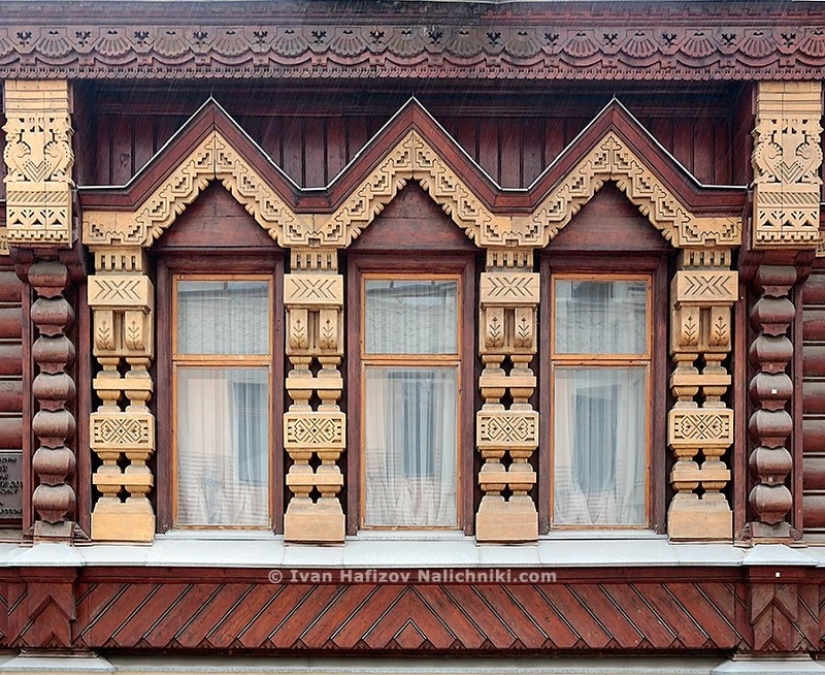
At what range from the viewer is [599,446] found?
5.87 m

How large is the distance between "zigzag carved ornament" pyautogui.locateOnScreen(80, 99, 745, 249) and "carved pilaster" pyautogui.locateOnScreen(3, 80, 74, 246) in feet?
0.61

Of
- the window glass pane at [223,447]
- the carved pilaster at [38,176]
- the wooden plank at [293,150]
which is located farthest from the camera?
the window glass pane at [223,447]

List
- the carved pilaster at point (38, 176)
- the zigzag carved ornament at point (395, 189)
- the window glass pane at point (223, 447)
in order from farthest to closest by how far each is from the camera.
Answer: the window glass pane at point (223, 447) → the zigzag carved ornament at point (395, 189) → the carved pilaster at point (38, 176)

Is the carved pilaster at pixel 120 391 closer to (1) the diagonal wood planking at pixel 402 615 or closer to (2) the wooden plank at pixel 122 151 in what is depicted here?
(1) the diagonal wood planking at pixel 402 615

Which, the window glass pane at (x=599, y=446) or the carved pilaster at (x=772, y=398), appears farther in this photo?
the window glass pane at (x=599, y=446)

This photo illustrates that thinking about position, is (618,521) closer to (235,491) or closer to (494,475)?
(494,475)

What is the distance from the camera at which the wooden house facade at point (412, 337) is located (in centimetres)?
545

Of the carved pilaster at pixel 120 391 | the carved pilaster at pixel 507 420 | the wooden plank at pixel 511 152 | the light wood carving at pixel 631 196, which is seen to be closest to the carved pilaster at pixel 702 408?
the light wood carving at pixel 631 196

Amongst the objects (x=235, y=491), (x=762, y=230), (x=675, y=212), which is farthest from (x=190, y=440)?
(x=762, y=230)

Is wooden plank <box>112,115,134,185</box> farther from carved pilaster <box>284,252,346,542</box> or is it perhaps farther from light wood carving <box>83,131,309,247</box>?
carved pilaster <box>284,252,346,542</box>

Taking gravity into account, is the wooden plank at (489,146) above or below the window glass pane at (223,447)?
above

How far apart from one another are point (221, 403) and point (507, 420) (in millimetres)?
2064

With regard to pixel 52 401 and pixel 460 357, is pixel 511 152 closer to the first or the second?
pixel 460 357

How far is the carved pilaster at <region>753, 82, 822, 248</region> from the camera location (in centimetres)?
539
